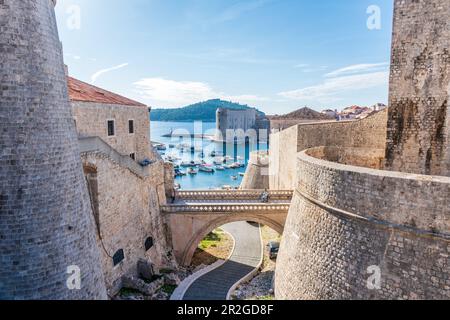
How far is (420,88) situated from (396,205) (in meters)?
7.91

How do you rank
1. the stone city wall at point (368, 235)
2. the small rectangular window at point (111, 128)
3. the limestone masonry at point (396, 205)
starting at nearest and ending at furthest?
the stone city wall at point (368, 235), the limestone masonry at point (396, 205), the small rectangular window at point (111, 128)

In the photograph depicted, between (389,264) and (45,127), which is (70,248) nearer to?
(45,127)

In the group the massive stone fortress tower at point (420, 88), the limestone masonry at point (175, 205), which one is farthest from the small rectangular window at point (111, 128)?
the massive stone fortress tower at point (420, 88)

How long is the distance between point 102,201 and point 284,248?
826 cm

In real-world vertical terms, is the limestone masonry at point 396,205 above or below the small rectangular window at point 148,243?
above

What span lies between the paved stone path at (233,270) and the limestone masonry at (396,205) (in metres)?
4.66

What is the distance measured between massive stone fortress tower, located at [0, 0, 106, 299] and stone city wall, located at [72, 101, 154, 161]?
7.85 metres

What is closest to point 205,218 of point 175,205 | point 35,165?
point 175,205

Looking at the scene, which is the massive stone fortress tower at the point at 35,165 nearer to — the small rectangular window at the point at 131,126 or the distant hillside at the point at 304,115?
the small rectangular window at the point at 131,126

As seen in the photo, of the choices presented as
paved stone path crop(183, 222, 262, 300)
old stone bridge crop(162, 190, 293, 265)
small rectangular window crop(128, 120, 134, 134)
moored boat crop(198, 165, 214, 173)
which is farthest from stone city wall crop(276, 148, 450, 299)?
moored boat crop(198, 165, 214, 173)

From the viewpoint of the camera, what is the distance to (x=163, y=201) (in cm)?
1969

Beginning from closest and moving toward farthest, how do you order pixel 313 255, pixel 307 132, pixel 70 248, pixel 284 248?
1. pixel 70 248
2. pixel 313 255
3. pixel 284 248
4. pixel 307 132

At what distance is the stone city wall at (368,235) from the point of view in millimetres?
7566
